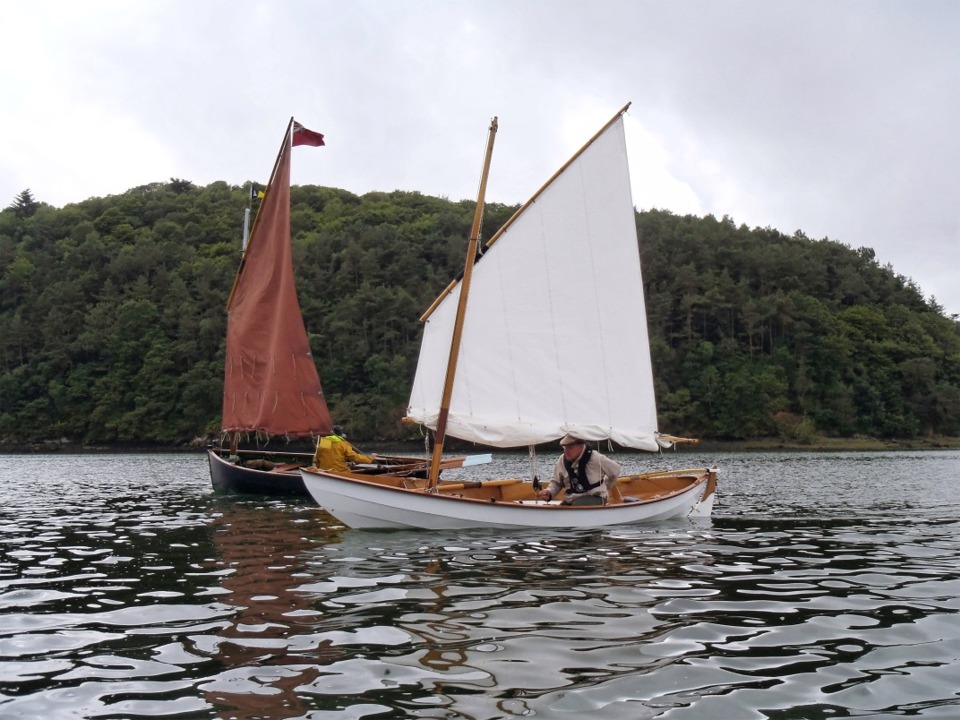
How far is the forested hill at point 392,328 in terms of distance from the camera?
10525 centimetres

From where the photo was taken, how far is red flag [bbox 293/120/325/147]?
30578 mm

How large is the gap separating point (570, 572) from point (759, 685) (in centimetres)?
548

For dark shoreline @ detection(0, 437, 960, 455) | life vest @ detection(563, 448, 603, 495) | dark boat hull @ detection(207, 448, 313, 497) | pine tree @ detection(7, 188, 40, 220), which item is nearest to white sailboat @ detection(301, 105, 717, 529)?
life vest @ detection(563, 448, 603, 495)

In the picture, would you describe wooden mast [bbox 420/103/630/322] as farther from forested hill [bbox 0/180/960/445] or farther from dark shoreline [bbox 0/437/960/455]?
forested hill [bbox 0/180/960/445]

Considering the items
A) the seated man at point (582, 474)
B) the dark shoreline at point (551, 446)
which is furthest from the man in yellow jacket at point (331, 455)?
the dark shoreline at point (551, 446)

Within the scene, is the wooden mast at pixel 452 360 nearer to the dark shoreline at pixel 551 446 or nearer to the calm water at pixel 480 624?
the calm water at pixel 480 624

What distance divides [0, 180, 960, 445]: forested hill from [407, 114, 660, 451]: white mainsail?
80032 mm

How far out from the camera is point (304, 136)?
30844 mm

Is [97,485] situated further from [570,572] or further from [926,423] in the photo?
[926,423]

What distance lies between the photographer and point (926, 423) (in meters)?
108

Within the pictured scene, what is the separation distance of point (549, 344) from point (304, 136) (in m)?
16.9

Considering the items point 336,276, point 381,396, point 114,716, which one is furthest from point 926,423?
point 114,716

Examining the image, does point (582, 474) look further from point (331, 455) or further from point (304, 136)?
point (304, 136)

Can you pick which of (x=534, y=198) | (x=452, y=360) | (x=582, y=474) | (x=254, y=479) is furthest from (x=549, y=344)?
(x=254, y=479)
